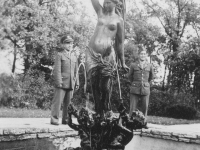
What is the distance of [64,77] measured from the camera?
808 cm

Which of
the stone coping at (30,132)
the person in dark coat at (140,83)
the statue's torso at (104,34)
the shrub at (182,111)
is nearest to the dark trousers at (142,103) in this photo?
the person in dark coat at (140,83)

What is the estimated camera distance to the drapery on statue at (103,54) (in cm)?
529

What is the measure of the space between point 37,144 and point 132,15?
19165 millimetres

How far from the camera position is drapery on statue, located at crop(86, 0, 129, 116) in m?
5.29

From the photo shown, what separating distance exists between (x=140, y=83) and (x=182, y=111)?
814cm

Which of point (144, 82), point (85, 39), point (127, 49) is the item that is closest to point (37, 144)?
point (144, 82)

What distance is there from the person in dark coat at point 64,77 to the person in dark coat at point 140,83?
6.30 ft

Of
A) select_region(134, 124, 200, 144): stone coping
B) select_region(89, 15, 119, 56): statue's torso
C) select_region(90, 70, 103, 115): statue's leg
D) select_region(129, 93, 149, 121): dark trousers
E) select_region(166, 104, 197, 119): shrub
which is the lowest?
select_region(166, 104, 197, 119): shrub

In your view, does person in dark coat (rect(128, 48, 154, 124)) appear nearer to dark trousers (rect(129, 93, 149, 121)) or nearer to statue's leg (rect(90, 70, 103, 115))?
dark trousers (rect(129, 93, 149, 121))

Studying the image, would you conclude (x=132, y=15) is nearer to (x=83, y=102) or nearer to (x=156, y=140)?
(x=83, y=102)

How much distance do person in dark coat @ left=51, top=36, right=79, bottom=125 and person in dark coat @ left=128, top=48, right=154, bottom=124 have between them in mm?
1919

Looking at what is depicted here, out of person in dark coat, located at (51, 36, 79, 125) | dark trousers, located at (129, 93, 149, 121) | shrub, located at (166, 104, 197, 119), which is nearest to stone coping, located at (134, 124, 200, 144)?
dark trousers, located at (129, 93, 149, 121)

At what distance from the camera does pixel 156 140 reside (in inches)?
299

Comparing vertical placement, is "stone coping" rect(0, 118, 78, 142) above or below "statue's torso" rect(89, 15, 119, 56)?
below
